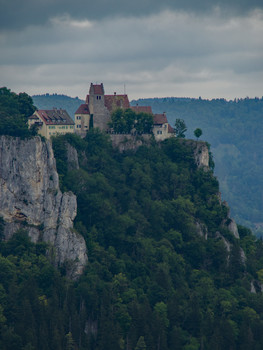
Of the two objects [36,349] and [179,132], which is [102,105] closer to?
[179,132]

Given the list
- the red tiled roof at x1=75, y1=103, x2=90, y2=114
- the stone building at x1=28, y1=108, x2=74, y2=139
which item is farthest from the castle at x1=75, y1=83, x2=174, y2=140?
the stone building at x1=28, y1=108, x2=74, y2=139

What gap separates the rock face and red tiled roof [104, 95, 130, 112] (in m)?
24.3

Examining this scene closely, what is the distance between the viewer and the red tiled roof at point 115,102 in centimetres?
13638

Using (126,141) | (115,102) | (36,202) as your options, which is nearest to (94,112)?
(115,102)

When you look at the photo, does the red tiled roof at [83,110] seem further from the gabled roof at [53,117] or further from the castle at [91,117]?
the gabled roof at [53,117]

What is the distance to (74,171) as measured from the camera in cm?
12181

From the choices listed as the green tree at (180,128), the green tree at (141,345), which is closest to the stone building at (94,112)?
the green tree at (180,128)

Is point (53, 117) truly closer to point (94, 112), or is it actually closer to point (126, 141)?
point (94, 112)

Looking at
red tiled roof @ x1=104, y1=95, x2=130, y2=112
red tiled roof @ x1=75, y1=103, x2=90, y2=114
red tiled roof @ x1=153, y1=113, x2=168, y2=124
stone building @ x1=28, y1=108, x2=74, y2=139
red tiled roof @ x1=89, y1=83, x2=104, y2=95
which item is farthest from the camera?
red tiled roof @ x1=153, y1=113, x2=168, y2=124

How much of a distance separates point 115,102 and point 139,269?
36.2 m

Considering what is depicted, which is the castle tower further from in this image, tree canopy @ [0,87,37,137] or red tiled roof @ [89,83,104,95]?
tree canopy @ [0,87,37,137]

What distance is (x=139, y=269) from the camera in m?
115

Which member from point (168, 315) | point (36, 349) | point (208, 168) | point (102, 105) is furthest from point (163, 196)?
point (36, 349)

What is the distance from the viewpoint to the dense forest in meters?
101
